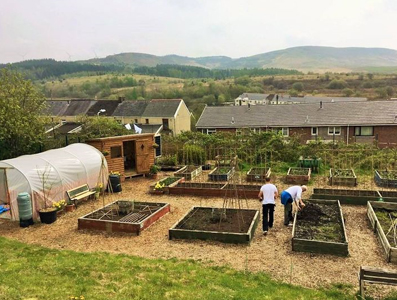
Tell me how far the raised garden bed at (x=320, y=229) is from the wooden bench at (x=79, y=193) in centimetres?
826

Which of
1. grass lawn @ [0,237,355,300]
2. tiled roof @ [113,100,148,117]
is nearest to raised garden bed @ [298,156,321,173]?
grass lawn @ [0,237,355,300]

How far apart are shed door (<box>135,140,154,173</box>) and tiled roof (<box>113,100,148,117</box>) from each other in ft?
101

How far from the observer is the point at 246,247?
935 centimetres

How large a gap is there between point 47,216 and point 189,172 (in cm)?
836

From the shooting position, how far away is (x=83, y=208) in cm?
1345

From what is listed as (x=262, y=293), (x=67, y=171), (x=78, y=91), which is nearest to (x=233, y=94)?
(x=78, y=91)

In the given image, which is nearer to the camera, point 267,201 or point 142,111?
point 267,201

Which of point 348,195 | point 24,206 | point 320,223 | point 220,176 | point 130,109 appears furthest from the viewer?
point 130,109

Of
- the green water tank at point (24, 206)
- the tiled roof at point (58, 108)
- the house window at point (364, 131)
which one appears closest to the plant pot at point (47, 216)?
the green water tank at point (24, 206)

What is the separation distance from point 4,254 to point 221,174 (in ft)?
35.1

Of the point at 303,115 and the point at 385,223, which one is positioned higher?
the point at 303,115

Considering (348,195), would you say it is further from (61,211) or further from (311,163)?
(61,211)

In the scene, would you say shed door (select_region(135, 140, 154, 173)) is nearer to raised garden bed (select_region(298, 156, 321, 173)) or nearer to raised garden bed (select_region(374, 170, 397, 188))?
raised garden bed (select_region(298, 156, 321, 173))

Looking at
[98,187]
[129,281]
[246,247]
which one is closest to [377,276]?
[246,247]
